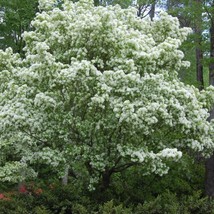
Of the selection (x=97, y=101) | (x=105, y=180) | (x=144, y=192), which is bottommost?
(x=144, y=192)

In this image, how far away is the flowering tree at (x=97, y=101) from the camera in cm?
709

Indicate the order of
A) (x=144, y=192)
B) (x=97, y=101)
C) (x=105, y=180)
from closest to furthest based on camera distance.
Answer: (x=97, y=101)
(x=105, y=180)
(x=144, y=192)

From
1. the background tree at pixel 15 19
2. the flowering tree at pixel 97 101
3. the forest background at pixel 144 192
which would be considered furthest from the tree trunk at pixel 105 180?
the background tree at pixel 15 19

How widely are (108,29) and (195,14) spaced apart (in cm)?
527

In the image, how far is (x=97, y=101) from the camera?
6.80 meters

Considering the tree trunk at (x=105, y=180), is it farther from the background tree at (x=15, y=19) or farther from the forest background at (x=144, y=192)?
the background tree at (x=15, y=19)

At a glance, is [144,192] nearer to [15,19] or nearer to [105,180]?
[105,180]

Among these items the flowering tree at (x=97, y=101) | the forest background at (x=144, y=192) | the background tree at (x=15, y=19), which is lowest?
the forest background at (x=144, y=192)

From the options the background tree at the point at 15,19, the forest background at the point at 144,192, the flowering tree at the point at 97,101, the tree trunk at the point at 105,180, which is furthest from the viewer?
the background tree at the point at 15,19

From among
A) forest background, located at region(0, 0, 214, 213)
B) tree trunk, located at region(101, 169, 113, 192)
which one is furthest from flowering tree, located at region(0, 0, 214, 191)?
forest background, located at region(0, 0, 214, 213)

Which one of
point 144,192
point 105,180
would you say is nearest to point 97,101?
point 105,180

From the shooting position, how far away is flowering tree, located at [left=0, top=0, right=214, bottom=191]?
7090 mm

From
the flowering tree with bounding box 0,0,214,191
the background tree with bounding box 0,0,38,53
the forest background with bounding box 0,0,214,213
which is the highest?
the background tree with bounding box 0,0,38,53

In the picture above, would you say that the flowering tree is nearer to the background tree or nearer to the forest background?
the forest background
